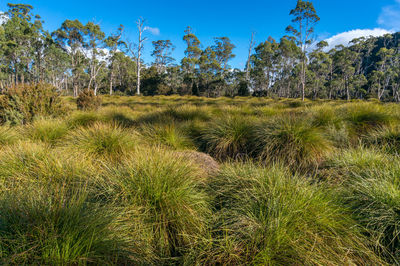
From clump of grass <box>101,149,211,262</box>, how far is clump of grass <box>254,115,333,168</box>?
2252 millimetres

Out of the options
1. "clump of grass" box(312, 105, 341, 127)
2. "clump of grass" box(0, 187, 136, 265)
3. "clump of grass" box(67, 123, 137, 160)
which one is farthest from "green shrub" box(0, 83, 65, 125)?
"clump of grass" box(312, 105, 341, 127)

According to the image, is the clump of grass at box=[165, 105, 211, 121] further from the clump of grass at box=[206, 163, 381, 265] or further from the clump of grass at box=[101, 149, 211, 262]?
the clump of grass at box=[206, 163, 381, 265]

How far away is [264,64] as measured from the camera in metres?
39.6

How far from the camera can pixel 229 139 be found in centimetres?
503

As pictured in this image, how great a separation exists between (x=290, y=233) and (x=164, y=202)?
132cm

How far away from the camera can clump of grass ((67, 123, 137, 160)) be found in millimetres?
3812

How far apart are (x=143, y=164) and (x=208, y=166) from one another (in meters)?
1.65

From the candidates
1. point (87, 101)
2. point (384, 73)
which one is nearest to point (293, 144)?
point (87, 101)

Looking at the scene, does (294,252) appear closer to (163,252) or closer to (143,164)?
(163,252)

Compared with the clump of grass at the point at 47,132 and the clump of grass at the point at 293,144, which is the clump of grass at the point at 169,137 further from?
the clump of grass at the point at 47,132

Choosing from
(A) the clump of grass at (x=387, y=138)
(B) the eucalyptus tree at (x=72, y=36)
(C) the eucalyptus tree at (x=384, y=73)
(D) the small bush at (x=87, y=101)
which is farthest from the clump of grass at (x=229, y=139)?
(C) the eucalyptus tree at (x=384, y=73)

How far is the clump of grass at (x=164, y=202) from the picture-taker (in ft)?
6.57

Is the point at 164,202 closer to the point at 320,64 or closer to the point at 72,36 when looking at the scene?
the point at 72,36

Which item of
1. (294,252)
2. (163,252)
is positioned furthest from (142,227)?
(294,252)
